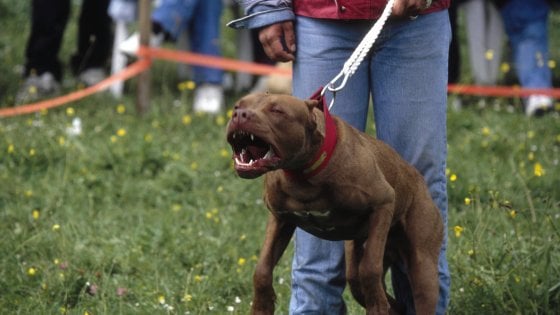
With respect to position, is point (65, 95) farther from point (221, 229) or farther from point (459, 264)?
point (459, 264)

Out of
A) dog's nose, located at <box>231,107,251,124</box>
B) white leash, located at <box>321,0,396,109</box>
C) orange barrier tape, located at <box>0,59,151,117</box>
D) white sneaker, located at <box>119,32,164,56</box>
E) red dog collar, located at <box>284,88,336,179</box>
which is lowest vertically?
orange barrier tape, located at <box>0,59,151,117</box>

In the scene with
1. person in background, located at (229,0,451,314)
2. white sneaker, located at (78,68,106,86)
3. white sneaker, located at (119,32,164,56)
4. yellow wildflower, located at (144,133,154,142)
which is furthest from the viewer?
white sneaker, located at (78,68,106,86)

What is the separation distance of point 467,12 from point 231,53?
118 inches

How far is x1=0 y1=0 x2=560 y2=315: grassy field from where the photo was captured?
16.6 ft

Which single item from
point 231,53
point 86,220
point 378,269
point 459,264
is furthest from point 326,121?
point 231,53

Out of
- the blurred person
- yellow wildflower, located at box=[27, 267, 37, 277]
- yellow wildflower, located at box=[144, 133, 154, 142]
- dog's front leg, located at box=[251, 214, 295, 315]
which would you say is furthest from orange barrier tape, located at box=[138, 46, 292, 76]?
dog's front leg, located at box=[251, 214, 295, 315]

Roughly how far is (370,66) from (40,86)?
18.5 feet

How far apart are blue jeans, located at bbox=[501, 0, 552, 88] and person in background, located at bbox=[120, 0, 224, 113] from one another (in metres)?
2.53

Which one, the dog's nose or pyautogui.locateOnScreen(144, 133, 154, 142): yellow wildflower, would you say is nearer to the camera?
the dog's nose

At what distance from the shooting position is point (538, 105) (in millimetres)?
9281

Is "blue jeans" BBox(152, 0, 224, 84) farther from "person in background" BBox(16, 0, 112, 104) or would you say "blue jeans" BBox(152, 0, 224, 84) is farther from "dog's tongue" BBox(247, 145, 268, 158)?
"dog's tongue" BBox(247, 145, 268, 158)

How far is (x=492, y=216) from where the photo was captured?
19.8 feet

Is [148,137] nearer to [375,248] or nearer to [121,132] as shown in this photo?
[121,132]

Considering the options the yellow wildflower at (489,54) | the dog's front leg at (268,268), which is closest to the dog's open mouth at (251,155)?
the dog's front leg at (268,268)
